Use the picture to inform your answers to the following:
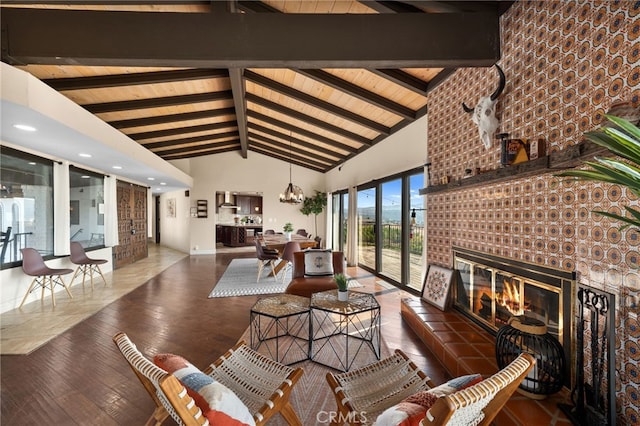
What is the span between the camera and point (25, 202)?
3.96 metres

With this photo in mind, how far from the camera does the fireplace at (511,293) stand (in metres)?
1.84

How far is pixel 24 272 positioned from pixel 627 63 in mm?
6346

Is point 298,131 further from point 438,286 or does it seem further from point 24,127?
point 438,286

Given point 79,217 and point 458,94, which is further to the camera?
point 79,217

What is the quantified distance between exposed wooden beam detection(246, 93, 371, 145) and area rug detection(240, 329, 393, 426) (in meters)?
4.39

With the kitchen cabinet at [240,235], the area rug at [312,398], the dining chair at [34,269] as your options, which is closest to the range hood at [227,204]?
the kitchen cabinet at [240,235]

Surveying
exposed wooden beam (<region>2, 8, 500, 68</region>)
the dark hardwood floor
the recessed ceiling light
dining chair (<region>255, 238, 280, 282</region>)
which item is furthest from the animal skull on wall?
the recessed ceiling light

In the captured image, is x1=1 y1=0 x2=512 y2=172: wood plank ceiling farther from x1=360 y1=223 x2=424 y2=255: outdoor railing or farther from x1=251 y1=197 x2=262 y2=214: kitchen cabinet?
x1=251 y1=197 x2=262 y2=214: kitchen cabinet

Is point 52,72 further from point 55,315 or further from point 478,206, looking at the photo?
point 478,206

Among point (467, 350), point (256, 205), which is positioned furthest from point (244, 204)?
point (467, 350)

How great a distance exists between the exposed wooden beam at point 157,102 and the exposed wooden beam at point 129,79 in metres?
0.76

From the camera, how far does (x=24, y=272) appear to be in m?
3.76

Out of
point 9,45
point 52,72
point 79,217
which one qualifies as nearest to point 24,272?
point 79,217

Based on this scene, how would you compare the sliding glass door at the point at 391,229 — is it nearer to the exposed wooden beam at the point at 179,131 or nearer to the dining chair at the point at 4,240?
the exposed wooden beam at the point at 179,131
